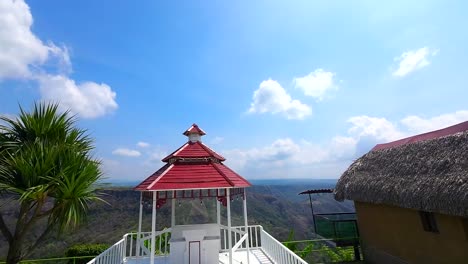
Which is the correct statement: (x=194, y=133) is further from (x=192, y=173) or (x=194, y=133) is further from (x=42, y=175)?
(x=42, y=175)

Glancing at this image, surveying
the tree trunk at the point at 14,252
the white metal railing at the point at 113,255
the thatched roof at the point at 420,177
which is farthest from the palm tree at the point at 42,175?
the thatched roof at the point at 420,177

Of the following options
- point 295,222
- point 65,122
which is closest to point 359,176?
point 65,122

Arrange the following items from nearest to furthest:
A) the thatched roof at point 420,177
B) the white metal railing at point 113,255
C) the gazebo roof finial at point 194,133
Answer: the thatched roof at point 420,177 < the white metal railing at point 113,255 < the gazebo roof finial at point 194,133

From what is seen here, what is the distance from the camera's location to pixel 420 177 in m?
8.64

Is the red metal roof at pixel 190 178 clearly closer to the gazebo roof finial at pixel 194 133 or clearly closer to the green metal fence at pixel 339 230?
the gazebo roof finial at pixel 194 133

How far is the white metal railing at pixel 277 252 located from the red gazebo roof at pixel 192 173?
237 cm

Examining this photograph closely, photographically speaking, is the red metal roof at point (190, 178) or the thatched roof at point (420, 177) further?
the red metal roof at point (190, 178)

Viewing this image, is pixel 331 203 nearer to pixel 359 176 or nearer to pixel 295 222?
pixel 295 222

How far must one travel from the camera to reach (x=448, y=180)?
294 inches

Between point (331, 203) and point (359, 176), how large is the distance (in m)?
100

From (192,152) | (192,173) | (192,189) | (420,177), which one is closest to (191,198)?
(192,173)

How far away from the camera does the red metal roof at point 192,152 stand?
9172mm

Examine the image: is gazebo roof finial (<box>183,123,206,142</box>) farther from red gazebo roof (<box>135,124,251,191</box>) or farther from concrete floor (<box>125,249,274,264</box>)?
concrete floor (<box>125,249,274,264</box>)

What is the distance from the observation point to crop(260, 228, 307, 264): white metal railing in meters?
7.08
